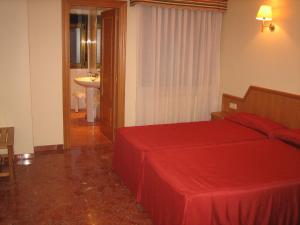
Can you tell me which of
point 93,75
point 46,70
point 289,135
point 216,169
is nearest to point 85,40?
point 93,75

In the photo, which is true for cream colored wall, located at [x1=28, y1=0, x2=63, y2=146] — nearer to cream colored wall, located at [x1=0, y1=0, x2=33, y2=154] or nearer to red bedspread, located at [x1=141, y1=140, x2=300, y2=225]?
cream colored wall, located at [x1=0, y1=0, x2=33, y2=154]

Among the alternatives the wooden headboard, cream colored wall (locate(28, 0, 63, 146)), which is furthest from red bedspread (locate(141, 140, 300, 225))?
cream colored wall (locate(28, 0, 63, 146))

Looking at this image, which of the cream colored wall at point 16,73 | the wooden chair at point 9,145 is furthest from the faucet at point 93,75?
the wooden chair at point 9,145

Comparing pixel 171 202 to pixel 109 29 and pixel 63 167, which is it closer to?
pixel 63 167

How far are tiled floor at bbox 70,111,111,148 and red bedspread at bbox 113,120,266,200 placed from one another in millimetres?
1258

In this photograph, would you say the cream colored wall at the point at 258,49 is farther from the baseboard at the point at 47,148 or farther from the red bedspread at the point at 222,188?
the baseboard at the point at 47,148

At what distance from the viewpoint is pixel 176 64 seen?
4.86 meters

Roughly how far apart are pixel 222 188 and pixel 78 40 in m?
5.55

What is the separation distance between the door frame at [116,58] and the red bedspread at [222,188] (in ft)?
6.17

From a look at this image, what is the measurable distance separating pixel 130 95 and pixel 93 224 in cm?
238

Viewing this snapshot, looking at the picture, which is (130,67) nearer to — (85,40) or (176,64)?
(176,64)

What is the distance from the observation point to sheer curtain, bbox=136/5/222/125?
465cm

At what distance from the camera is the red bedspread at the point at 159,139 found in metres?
3.16

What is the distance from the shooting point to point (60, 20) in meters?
4.16
